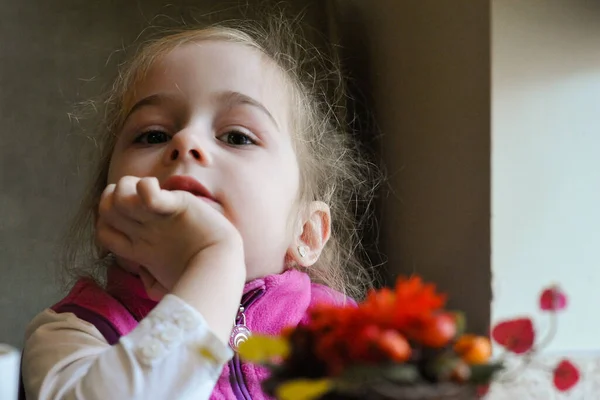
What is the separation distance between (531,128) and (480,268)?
19cm

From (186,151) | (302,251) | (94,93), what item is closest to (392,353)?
(186,151)

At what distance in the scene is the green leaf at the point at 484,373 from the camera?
0.26m

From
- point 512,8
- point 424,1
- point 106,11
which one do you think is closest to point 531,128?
point 512,8

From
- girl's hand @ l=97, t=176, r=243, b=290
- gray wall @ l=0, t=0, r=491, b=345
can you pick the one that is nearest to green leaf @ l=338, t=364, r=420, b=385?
girl's hand @ l=97, t=176, r=243, b=290

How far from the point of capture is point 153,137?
78 centimetres

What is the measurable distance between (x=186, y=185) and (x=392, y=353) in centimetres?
46

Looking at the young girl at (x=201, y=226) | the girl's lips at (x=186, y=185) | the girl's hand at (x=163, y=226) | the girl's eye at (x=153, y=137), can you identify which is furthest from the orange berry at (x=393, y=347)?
the girl's eye at (x=153, y=137)

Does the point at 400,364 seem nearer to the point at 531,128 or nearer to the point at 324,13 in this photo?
the point at 531,128

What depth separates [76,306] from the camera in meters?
0.67

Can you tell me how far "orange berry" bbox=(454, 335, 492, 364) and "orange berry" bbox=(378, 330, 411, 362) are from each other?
0.02 meters

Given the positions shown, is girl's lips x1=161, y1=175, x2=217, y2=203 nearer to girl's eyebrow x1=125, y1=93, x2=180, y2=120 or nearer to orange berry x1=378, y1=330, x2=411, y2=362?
girl's eyebrow x1=125, y1=93, x2=180, y2=120

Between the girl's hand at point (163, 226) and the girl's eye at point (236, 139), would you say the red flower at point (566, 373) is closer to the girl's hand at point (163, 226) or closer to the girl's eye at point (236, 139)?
the girl's hand at point (163, 226)

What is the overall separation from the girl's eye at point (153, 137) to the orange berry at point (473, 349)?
0.55 m

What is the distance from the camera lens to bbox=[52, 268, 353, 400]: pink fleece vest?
2.21 feet
